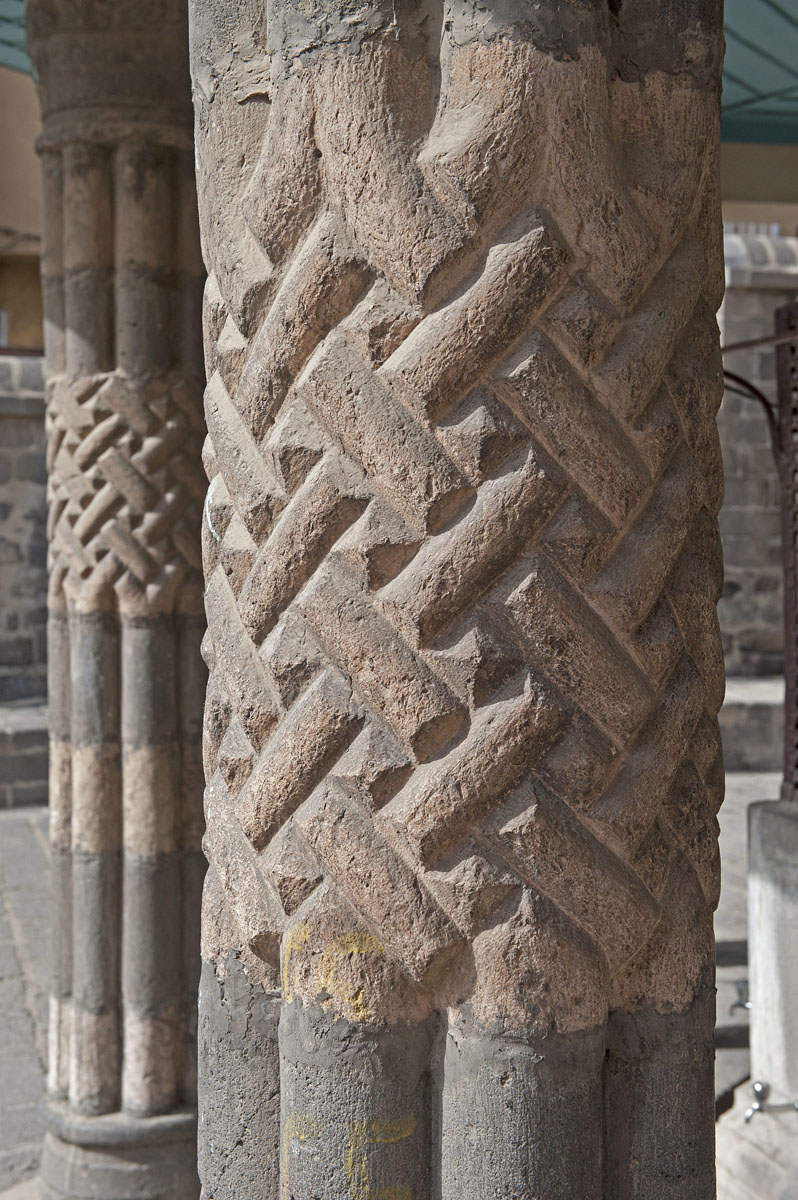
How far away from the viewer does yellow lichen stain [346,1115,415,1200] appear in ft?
3.30

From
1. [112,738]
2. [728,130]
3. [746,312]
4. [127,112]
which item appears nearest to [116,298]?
[127,112]

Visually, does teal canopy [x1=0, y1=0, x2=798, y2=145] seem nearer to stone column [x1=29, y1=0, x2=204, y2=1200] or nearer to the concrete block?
stone column [x1=29, y1=0, x2=204, y2=1200]

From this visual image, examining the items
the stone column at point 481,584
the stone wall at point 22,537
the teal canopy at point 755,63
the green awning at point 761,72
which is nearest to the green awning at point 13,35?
the teal canopy at point 755,63

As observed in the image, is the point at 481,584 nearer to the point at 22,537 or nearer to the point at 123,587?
the point at 123,587

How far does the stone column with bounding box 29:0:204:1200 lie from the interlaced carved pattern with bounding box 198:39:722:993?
208 centimetres

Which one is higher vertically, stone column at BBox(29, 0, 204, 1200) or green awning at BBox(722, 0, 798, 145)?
green awning at BBox(722, 0, 798, 145)

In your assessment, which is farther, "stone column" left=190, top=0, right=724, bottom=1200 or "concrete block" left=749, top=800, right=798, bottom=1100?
"concrete block" left=749, top=800, right=798, bottom=1100

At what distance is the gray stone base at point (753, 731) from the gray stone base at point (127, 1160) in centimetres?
547

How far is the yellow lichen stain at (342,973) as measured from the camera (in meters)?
0.98

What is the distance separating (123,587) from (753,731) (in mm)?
5885

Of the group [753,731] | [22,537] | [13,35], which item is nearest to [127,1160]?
[13,35]

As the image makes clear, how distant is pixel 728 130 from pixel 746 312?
4.09 metres

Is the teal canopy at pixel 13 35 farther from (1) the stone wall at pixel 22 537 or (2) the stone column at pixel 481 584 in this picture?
(1) the stone wall at pixel 22 537

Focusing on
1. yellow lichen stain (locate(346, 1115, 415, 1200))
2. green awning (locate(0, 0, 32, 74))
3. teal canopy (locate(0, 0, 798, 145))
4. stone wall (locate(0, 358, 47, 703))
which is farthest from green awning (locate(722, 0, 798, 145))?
stone wall (locate(0, 358, 47, 703))
